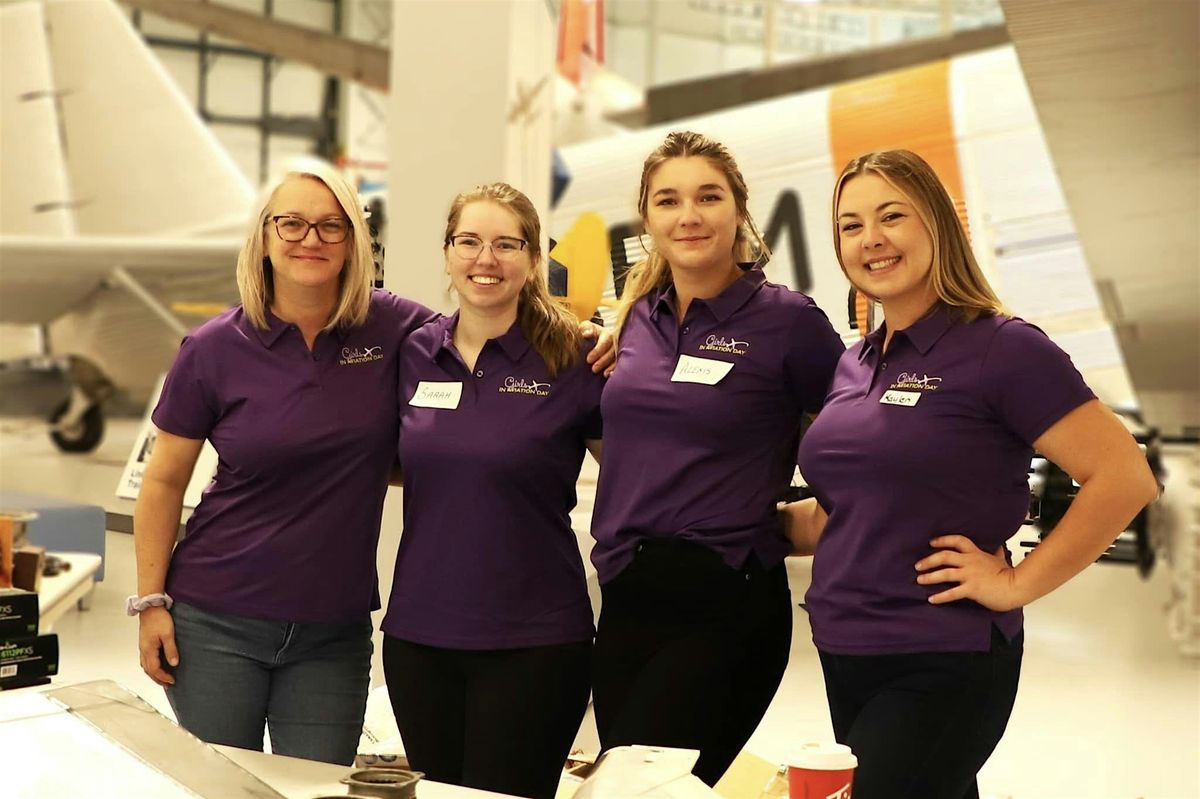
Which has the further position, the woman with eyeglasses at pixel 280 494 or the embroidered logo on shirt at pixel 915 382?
the woman with eyeglasses at pixel 280 494

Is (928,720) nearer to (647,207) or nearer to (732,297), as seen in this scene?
(732,297)

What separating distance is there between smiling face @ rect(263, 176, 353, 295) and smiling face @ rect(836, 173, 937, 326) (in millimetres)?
811

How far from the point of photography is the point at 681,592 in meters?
1.87

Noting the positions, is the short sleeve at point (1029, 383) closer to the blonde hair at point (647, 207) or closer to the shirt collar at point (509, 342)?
the blonde hair at point (647, 207)

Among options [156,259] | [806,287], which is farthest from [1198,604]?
[156,259]

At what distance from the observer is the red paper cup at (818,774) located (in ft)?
4.35


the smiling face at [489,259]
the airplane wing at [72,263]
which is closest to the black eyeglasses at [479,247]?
the smiling face at [489,259]

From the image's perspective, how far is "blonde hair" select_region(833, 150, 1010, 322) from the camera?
5.56ft

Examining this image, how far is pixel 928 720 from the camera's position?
5.40 feet

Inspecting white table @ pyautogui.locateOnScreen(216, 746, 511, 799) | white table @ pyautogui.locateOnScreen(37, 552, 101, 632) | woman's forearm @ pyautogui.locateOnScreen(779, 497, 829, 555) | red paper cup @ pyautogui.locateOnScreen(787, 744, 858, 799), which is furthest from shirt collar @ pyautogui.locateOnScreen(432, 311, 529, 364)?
white table @ pyautogui.locateOnScreen(37, 552, 101, 632)

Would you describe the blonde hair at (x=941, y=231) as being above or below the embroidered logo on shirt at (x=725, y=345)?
above

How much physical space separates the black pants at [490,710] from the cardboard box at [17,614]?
523 mm

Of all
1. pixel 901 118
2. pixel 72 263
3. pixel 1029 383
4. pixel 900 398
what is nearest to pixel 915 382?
pixel 900 398

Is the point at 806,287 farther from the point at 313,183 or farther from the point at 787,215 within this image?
the point at 313,183
